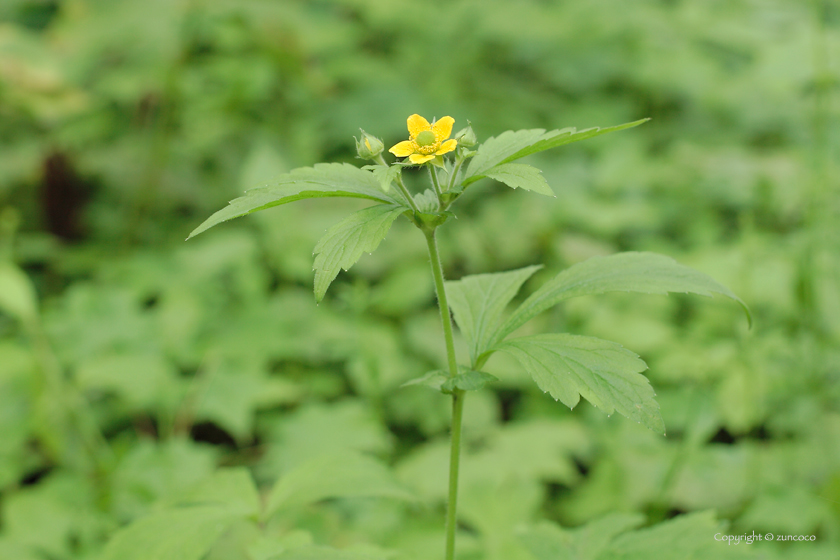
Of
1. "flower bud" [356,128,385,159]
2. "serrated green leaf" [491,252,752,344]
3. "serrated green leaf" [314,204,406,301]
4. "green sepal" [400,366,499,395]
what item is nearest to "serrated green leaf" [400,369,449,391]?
"green sepal" [400,366,499,395]

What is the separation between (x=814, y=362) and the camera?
6.44 ft

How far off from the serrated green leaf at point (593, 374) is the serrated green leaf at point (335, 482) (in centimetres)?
45

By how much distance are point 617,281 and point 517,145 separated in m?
0.27

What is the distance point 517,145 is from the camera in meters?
0.92

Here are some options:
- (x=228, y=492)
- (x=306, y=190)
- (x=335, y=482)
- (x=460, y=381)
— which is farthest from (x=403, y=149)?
(x=228, y=492)

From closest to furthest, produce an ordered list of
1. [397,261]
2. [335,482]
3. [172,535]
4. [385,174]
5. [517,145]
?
[385,174] → [517,145] → [172,535] → [335,482] → [397,261]

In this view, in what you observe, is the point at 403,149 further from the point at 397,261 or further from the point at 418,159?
the point at 397,261

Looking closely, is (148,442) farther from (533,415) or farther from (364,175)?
(364,175)

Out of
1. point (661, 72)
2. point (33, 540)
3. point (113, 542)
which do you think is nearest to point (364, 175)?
point (113, 542)

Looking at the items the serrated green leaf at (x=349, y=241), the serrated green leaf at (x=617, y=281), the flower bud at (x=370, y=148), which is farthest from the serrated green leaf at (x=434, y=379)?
the flower bud at (x=370, y=148)

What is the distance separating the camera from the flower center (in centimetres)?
87

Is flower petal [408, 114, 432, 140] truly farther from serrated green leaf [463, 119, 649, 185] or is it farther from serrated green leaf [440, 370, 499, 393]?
serrated green leaf [440, 370, 499, 393]

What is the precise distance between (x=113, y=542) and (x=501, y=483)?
1.20m

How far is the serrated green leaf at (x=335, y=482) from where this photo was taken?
3.78 ft
